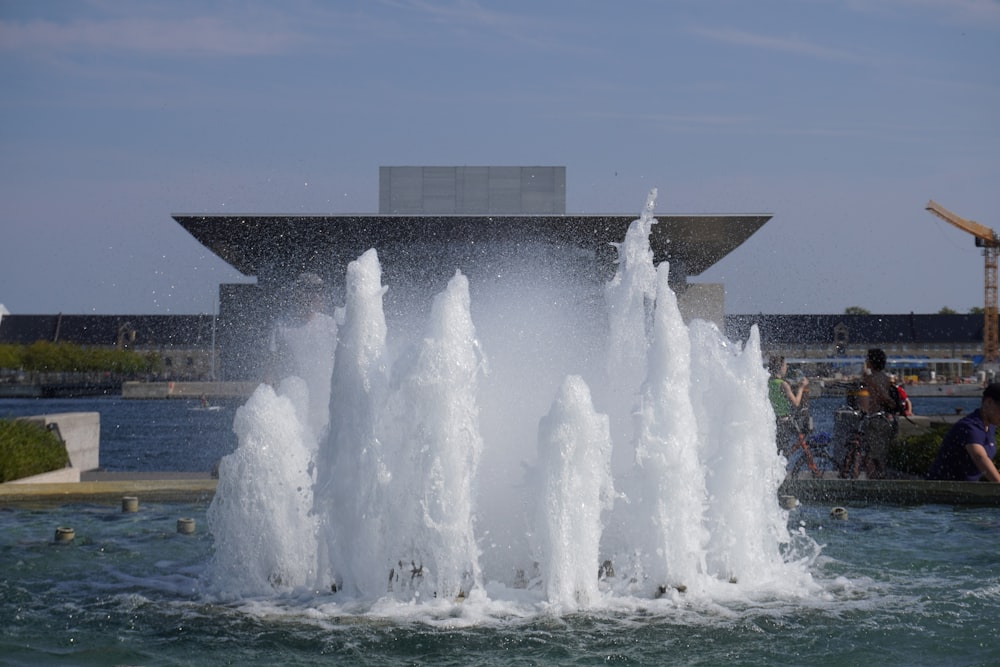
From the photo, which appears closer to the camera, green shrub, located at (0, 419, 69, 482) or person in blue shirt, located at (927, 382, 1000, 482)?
person in blue shirt, located at (927, 382, 1000, 482)

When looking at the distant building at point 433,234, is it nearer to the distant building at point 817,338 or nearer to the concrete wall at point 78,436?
the concrete wall at point 78,436

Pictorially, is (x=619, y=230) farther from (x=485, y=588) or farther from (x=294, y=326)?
(x=485, y=588)

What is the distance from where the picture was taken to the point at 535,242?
36281mm

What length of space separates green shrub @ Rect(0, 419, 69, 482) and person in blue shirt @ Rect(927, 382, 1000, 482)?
10134 mm

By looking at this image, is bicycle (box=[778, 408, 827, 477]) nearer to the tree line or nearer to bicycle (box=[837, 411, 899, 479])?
bicycle (box=[837, 411, 899, 479])

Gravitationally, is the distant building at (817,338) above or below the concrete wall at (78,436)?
above

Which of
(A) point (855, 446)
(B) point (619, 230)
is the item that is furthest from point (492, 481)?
(B) point (619, 230)

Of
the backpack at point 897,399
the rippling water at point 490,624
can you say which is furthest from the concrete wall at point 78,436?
the backpack at point 897,399

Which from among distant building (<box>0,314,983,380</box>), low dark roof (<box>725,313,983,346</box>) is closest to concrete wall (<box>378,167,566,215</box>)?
distant building (<box>0,314,983,380</box>)

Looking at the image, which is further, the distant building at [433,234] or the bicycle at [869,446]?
the distant building at [433,234]

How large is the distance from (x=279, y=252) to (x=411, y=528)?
3146 cm

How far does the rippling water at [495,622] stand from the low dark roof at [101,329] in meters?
116

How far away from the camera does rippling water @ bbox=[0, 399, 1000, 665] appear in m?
5.93

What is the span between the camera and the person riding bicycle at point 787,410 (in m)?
13.5
